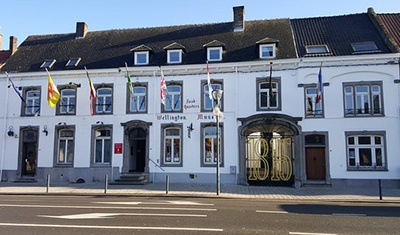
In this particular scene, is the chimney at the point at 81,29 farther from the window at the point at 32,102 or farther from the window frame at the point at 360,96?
the window frame at the point at 360,96

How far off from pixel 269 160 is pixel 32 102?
1661 cm

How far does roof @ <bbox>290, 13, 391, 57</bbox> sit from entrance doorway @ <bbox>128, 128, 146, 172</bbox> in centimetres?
1155

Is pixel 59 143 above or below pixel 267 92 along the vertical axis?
below

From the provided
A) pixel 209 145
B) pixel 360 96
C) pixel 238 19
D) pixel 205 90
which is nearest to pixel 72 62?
pixel 205 90

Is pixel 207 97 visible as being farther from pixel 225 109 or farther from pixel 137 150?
pixel 137 150

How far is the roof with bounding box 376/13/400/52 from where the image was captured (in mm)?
21316

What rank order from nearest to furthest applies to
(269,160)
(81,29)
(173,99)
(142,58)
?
(269,160) < (173,99) < (142,58) < (81,29)

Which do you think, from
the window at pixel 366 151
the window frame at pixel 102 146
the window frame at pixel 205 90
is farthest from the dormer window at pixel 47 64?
the window at pixel 366 151

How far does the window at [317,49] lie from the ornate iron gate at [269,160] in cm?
571

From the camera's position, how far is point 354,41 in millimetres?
22062

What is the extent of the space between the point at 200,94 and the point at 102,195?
354 inches

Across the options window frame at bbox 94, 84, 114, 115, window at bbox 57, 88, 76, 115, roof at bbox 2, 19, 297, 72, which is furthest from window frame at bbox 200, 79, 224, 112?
window at bbox 57, 88, 76, 115

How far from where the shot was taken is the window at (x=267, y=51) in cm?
2205

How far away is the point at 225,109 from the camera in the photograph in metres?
21.7
